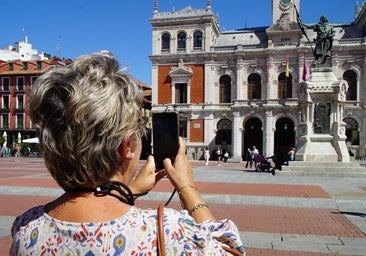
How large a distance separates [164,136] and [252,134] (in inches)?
1734

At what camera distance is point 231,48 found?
45844 millimetres

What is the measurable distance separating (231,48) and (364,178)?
28881 millimetres

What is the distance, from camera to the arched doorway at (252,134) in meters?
45.2

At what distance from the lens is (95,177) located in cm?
151

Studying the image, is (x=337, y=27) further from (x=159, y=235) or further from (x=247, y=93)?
(x=159, y=235)

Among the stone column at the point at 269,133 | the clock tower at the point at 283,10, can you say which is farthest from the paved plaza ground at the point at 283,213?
the clock tower at the point at 283,10

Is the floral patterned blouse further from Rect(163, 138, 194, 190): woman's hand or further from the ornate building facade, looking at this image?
the ornate building facade

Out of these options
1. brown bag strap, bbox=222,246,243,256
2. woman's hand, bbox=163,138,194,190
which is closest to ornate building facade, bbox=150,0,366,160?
woman's hand, bbox=163,138,194,190

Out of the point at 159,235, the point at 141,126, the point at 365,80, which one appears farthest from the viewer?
the point at 365,80

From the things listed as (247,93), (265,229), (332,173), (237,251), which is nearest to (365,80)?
(247,93)

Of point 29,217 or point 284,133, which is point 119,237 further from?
point 284,133

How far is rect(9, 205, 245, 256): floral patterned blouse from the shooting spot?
1.39 m

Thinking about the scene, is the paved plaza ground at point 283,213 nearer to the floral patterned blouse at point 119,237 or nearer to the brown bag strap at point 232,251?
the brown bag strap at point 232,251

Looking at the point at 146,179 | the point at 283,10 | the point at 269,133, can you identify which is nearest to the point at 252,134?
the point at 269,133
